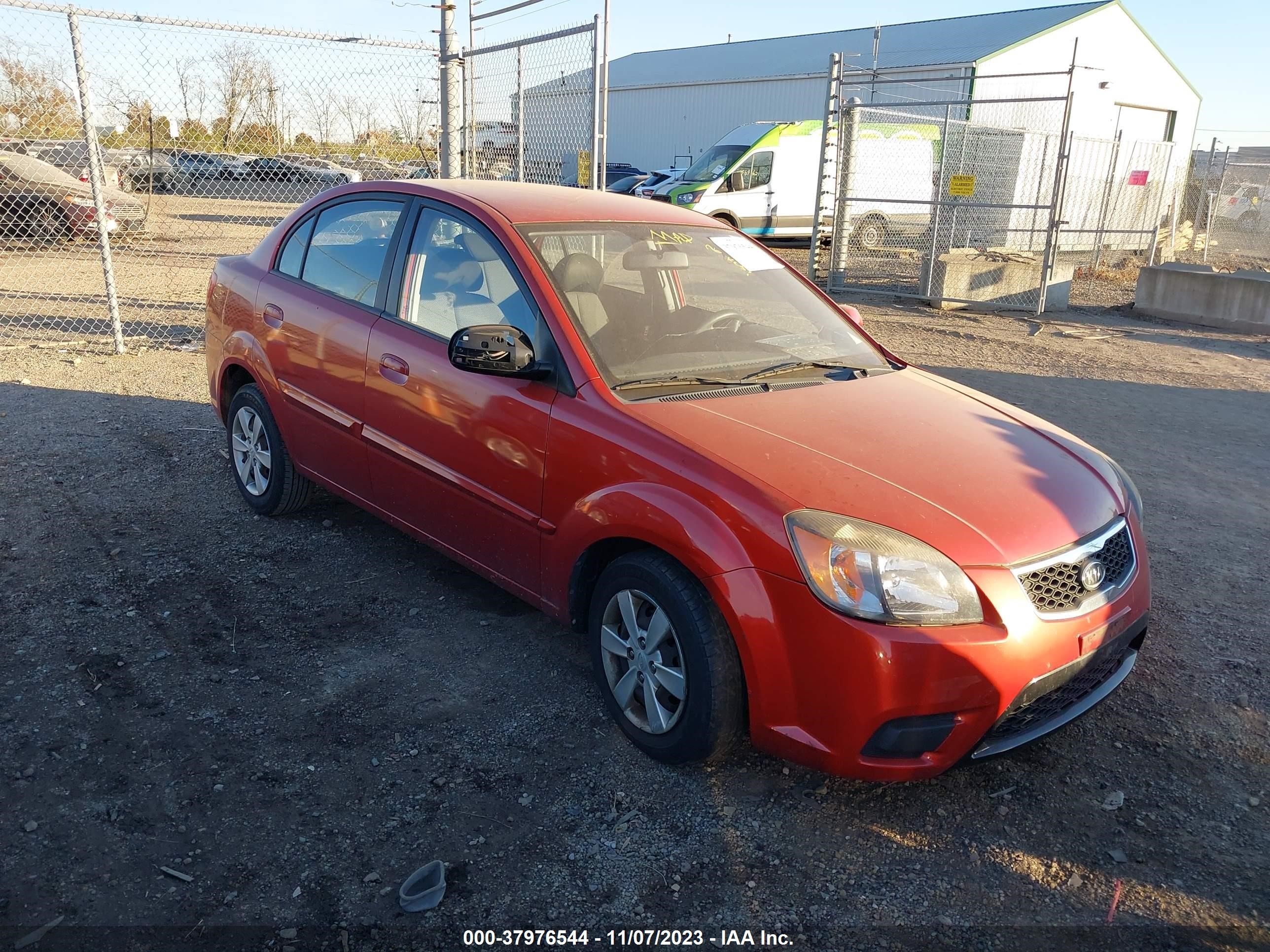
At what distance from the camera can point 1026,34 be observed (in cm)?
2664

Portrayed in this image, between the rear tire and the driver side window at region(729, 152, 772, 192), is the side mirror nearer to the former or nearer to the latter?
the rear tire

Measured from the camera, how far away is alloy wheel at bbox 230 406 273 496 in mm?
5000

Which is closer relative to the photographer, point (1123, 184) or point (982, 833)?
point (982, 833)

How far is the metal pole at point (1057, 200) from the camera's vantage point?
11828 mm

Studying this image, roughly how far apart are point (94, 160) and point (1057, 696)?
786cm

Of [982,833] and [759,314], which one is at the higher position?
[759,314]

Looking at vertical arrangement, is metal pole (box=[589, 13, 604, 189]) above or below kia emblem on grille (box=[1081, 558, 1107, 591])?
above

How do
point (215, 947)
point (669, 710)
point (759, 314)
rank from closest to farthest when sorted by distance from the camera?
point (215, 947), point (669, 710), point (759, 314)

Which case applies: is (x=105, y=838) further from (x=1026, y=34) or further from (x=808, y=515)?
(x=1026, y=34)

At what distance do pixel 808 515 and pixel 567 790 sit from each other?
1159mm

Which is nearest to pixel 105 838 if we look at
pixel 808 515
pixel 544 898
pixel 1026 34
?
pixel 544 898

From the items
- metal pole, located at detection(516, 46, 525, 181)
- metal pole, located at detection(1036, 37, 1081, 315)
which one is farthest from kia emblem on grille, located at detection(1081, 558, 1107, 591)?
metal pole, located at detection(1036, 37, 1081, 315)

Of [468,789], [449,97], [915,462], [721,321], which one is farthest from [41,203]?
[915,462]

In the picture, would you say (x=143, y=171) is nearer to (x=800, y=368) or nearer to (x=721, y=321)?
A: (x=721, y=321)
